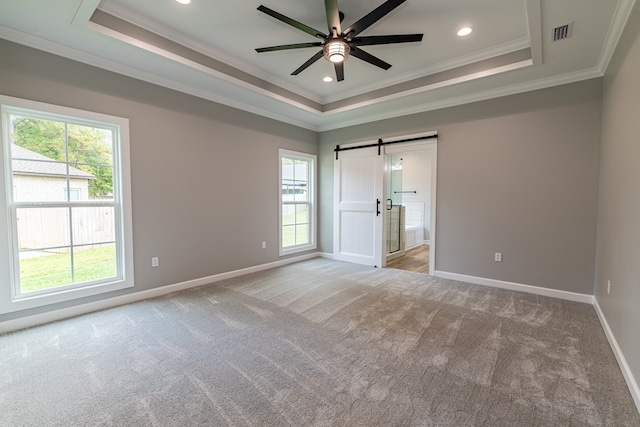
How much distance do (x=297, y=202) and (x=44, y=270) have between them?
3625 millimetres

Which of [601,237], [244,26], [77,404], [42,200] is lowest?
[77,404]

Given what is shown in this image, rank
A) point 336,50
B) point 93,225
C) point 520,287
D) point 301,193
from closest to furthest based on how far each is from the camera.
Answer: point 336,50 → point 93,225 → point 520,287 → point 301,193

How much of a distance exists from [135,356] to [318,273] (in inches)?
108

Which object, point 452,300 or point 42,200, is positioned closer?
point 42,200

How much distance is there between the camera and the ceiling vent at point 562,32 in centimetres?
235

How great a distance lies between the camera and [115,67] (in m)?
3.00

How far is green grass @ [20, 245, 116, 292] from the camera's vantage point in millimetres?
2664

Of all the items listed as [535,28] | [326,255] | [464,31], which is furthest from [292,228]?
[535,28]

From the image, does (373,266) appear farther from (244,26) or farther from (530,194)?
(244,26)

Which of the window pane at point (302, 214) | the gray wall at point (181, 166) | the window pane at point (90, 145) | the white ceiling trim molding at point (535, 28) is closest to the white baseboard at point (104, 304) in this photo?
the gray wall at point (181, 166)

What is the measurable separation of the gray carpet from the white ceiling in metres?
2.70

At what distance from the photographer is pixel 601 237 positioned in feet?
9.52

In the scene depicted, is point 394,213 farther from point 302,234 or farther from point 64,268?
point 64,268

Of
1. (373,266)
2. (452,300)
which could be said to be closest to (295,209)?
(373,266)
